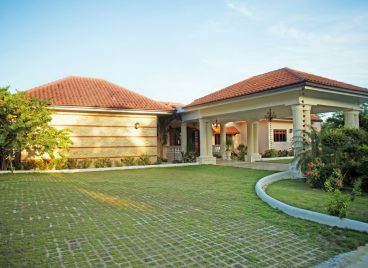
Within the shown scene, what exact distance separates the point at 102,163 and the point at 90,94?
474 cm

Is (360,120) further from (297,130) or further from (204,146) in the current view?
(297,130)

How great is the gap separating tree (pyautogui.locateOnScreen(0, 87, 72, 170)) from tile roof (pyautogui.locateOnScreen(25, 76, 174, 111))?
2131mm

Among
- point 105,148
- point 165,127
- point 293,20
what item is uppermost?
point 293,20

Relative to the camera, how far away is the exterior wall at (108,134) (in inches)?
625

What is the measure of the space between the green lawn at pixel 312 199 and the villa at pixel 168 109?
4193 mm

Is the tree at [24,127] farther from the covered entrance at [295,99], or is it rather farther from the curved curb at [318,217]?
the curved curb at [318,217]

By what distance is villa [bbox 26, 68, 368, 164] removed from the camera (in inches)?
482

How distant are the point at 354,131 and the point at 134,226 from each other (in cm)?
873

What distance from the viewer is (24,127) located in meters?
12.0

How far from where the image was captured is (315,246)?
4.02 metres

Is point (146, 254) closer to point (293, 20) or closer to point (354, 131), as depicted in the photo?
point (354, 131)

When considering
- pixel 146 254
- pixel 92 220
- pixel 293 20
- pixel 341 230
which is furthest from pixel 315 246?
pixel 293 20

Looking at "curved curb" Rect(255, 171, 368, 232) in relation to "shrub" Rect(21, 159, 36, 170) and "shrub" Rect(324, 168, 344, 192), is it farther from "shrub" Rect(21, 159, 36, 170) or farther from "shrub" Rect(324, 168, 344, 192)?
"shrub" Rect(21, 159, 36, 170)

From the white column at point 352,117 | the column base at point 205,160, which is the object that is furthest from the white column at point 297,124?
the column base at point 205,160
